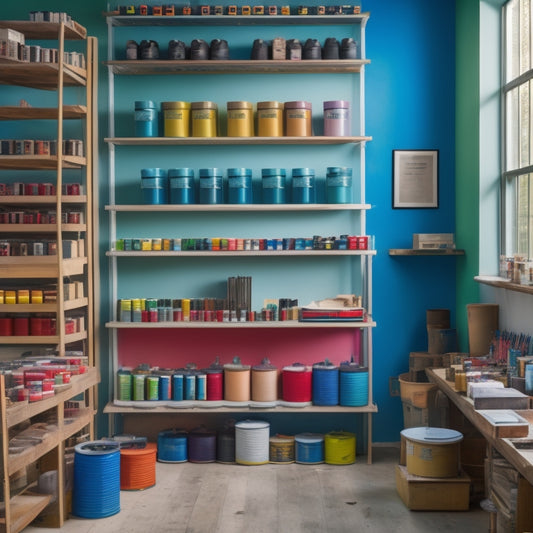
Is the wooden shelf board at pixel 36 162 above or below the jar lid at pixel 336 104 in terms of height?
below

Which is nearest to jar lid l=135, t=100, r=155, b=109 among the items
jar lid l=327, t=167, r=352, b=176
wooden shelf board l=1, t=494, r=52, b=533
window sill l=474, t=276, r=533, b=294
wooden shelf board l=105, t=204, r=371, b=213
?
wooden shelf board l=105, t=204, r=371, b=213

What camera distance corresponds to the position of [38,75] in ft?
21.2

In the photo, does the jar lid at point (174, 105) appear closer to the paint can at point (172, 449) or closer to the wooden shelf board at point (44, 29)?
the wooden shelf board at point (44, 29)

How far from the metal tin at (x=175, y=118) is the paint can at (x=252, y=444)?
240 centimetres

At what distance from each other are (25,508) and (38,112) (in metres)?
3.14

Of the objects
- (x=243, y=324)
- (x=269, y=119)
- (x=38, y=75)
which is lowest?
(x=243, y=324)

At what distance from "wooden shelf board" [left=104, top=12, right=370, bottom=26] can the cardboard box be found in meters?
3.69

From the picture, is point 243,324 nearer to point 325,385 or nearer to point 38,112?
point 325,385

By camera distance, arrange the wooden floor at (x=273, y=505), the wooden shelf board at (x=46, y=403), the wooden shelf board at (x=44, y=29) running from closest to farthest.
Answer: the wooden shelf board at (x=46, y=403) < the wooden floor at (x=273, y=505) < the wooden shelf board at (x=44, y=29)

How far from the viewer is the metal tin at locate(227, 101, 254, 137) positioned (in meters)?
6.82

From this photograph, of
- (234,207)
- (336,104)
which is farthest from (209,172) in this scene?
(336,104)

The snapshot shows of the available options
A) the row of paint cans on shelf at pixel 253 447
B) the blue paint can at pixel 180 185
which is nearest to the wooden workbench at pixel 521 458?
the row of paint cans on shelf at pixel 253 447

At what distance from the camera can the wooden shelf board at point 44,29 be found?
6.29 metres

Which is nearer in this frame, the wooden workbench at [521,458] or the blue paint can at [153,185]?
the wooden workbench at [521,458]
